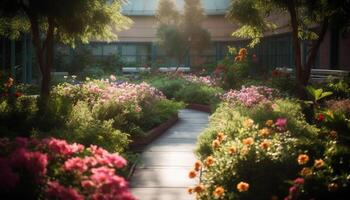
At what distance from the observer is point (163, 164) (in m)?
8.96

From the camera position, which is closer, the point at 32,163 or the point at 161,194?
the point at 32,163

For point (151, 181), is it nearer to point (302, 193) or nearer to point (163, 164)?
point (163, 164)

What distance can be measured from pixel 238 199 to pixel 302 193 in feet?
2.31

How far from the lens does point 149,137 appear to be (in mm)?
11352

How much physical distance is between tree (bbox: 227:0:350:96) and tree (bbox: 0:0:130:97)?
3.17 metres

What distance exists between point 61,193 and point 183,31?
30.8m

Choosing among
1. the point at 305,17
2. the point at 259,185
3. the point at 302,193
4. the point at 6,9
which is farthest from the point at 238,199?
the point at 305,17

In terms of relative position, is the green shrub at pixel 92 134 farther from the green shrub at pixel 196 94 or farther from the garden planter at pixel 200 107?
the green shrub at pixel 196 94

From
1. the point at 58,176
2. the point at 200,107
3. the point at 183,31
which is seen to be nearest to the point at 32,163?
the point at 58,176

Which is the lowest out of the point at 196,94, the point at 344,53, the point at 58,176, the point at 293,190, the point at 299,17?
the point at 196,94

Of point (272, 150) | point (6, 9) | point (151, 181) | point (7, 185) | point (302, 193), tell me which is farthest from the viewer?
point (6, 9)

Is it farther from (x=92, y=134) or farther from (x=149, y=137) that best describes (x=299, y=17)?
(x=92, y=134)

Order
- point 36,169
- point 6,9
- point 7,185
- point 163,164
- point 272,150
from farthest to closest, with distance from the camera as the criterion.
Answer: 1. point 6,9
2. point 163,164
3. point 272,150
4. point 36,169
5. point 7,185

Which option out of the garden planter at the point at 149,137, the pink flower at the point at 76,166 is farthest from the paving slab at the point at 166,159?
the pink flower at the point at 76,166
